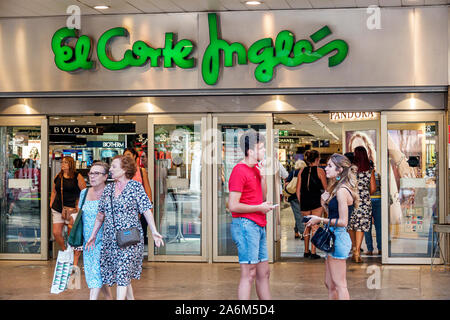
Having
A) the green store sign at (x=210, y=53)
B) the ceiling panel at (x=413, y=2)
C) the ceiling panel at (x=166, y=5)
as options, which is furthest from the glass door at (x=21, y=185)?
the ceiling panel at (x=413, y=2)

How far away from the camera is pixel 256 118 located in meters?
10.7

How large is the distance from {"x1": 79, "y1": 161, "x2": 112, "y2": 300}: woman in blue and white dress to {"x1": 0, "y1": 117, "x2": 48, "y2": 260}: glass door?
14.4 feet

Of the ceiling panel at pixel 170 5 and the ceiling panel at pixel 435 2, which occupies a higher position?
the ceiling panel at pixel 170 5

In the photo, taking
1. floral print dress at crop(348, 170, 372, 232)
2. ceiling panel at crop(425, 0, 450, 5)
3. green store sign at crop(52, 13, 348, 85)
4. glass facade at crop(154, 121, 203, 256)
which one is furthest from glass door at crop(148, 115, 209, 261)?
ceiling panel at crop(425, 0, 450, 5)

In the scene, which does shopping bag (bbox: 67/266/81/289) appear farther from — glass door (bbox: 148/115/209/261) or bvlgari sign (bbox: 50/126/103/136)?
bvlgari sign (bbox: 50/126/103/136)

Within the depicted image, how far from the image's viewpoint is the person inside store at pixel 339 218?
6.34 m

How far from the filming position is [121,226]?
6660mm

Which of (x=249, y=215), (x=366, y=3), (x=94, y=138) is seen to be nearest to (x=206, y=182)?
(x=366, y=3)

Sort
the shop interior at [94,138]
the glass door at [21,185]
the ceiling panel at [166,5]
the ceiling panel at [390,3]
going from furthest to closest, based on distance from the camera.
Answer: the shop interior at [94,138] → the glass door at [21,185] → the ceiling panel at [166,5] → the ceiling panel at [390,3]

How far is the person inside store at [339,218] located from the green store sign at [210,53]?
393cm

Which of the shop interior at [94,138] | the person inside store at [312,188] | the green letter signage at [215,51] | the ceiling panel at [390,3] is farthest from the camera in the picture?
the shop interior at [94,138]

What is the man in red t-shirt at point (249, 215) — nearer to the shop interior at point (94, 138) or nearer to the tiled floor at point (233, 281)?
the tiled floor at point (233, 281)

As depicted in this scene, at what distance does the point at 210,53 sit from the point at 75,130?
3.48m

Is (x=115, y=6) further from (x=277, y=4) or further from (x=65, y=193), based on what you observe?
(x=65, y=193)
